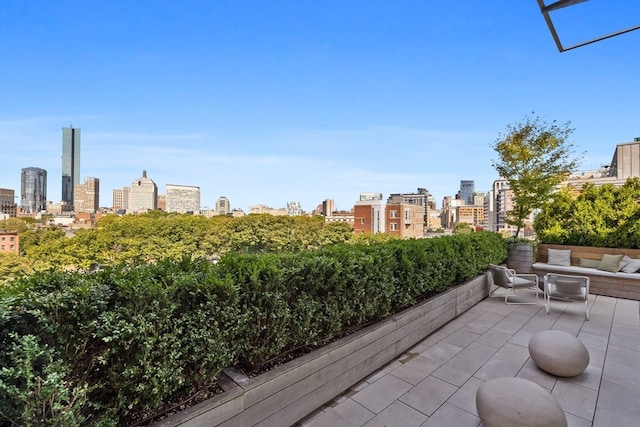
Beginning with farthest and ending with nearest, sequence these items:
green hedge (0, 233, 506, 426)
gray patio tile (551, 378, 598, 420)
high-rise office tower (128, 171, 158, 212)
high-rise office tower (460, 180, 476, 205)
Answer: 1. high-rise office tower (460, 180, 476, 205)
2. high-rise office tower (128, 171, 158, 212)
3. gray patio tile (551, 378, 598, 420)
4. green hedge (0, 233, 506, 426)

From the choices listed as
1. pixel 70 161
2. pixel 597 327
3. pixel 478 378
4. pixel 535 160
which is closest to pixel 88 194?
pixel 70 161

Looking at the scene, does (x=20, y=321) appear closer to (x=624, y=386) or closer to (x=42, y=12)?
(x=624, y=386)

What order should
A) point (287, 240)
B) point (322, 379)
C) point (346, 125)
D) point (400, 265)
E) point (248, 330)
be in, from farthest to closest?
point (287, 240)
point (346, 125)
point (400, 265)
point (322, 379)
point (248, 330)

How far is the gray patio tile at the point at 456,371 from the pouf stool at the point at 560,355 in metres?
0.60

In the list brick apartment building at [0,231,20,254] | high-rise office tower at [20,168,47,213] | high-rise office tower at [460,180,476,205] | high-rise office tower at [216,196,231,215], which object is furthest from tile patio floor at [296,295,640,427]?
high-rise office tower at [460,180,476,205]

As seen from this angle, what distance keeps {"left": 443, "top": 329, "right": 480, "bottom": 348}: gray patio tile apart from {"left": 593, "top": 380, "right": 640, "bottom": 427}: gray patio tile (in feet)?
4.14

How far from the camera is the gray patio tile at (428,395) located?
2.44 meters

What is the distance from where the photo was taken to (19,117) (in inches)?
923

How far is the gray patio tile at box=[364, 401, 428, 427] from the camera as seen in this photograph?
223cm

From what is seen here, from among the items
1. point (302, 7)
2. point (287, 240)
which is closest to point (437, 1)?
point (302, 7)

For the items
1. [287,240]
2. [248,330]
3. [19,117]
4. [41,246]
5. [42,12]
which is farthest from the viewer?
[287,240]

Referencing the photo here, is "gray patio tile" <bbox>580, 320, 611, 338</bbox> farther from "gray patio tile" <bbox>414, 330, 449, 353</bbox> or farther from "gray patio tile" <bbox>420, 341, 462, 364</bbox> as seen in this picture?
"gray patio tile" <bbox>420, 341, 462, 364</bbox>

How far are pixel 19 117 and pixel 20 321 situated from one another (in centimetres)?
3343

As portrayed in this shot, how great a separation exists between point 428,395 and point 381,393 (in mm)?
428
